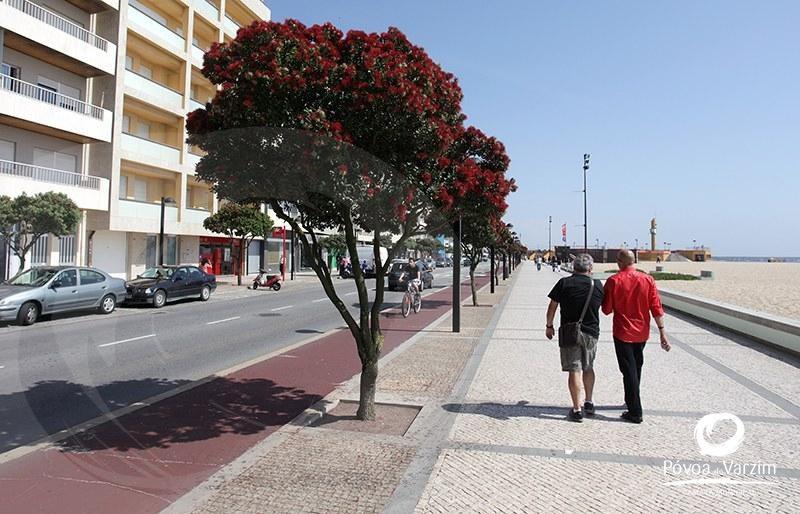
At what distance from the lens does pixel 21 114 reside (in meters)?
19.1

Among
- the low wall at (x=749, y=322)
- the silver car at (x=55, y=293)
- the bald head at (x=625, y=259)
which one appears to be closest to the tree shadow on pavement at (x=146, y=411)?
the bald head at (x=625, y=259)

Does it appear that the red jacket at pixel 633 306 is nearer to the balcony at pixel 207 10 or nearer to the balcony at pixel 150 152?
the balcony at pixel 150 152

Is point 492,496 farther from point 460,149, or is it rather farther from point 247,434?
point 460,149

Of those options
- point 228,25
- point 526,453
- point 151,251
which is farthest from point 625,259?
point 228,25

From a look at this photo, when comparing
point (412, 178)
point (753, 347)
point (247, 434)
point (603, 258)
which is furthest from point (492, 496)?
point (603, 258)

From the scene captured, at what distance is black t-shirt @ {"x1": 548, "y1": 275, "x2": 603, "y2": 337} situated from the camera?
541 centimetres

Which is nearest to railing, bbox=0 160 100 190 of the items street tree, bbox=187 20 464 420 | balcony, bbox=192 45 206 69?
balcony, bbox=192 45 206 69

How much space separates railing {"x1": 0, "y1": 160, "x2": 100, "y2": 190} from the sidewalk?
1885 cm

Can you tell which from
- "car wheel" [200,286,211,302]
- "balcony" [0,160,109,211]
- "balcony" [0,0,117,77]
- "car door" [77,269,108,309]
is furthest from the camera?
"car wheel" [200,286,211,302]

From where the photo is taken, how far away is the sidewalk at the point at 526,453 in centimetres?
360

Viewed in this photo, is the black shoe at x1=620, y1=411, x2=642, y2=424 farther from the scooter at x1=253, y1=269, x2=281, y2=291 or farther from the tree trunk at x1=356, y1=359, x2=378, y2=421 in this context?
the scooter at x1=253, y1=269, x2=281, y2=291

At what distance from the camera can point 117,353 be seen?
927 cm

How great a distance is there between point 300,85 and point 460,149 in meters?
3.05

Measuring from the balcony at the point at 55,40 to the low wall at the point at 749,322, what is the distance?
76.9ft
